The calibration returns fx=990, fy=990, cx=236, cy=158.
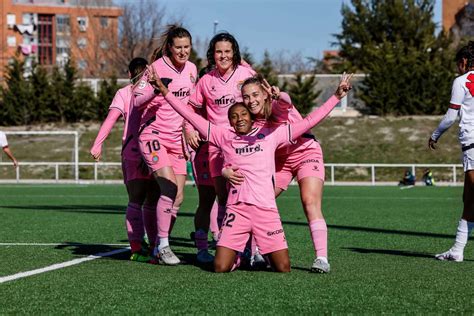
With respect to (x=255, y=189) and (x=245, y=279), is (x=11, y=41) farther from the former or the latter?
(x=245, y=279)

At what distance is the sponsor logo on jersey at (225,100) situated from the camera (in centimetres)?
866

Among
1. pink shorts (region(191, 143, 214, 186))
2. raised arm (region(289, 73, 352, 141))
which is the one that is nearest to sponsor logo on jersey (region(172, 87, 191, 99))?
pink shorts (region(191, 143, 214, 186))

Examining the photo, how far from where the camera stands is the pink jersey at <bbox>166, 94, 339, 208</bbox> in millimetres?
7934

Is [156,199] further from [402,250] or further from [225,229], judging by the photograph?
[402,250]

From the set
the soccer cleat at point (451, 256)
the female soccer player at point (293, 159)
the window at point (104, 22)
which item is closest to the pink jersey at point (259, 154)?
the female soccer player at point (293, 159)

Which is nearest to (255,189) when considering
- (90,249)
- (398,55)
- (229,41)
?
(229,41)

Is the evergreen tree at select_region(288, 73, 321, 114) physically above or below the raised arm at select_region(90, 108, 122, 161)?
above

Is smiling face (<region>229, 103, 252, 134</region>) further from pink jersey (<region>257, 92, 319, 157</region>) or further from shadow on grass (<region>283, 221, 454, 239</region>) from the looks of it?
shadow on grass (<region>283, 221, 454, 239</region>)

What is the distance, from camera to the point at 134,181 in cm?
945

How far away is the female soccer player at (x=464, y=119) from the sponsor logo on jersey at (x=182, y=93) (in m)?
2.31

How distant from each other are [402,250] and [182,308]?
191 inches

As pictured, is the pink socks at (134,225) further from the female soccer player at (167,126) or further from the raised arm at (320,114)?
the raised arm at (320,114)

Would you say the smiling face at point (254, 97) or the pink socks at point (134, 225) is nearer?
the smiling face at point (254, 97)

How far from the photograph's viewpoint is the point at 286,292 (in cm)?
640
